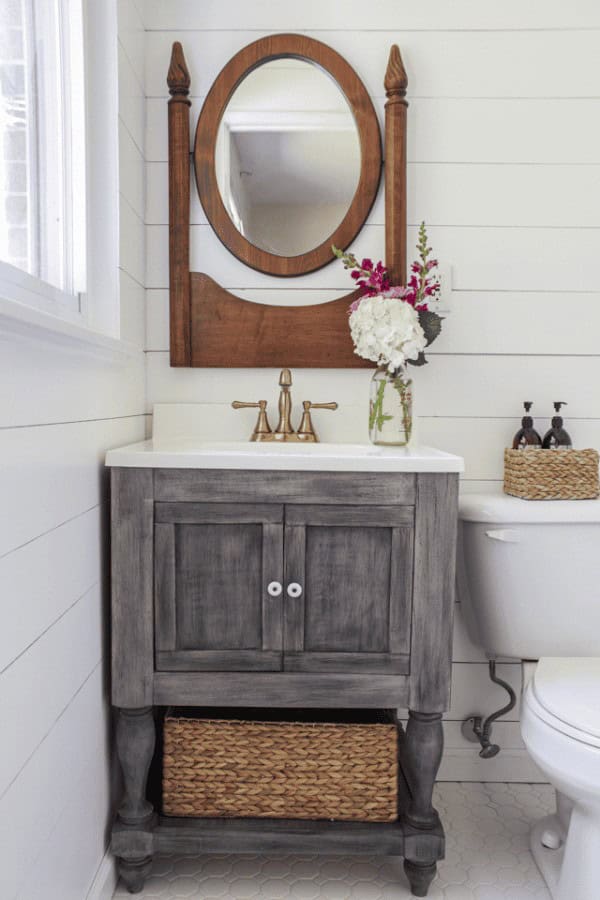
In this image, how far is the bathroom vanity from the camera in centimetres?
129

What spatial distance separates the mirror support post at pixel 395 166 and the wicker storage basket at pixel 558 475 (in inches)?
20.7

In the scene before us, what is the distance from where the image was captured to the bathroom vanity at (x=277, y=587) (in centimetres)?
129

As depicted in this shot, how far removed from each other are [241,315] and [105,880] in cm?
122

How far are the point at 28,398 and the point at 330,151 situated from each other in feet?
3.60

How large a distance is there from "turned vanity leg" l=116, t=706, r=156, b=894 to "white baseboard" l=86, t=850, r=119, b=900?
30 mm

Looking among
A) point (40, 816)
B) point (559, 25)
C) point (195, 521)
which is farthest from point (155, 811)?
point (559, 25)

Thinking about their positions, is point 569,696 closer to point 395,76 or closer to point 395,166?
point 395,166

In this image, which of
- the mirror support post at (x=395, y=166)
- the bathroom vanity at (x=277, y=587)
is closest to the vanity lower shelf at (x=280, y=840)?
the bathroom vanity at (x=277, y=587)

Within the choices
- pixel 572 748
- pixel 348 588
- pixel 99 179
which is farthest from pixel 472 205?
pixel 572 748

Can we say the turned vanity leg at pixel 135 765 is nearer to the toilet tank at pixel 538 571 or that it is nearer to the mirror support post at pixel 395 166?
the toilet tank at pixel 538 571

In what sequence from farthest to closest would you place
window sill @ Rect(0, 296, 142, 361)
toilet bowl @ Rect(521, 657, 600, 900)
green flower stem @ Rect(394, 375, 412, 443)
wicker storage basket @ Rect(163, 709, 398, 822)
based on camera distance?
green flower stem @ Rect(394, 375, 412, 443), wicker storage basket @ Rect(163, 709, 398, 822), toilet bowl @ Rect(521, 657, 600, 900), window sill @ Rect(0, 296, 142, 361)

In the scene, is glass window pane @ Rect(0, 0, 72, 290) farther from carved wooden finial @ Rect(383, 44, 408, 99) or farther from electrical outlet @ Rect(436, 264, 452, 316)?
electrical outlet @ Rect(436, 264, 452, 316)

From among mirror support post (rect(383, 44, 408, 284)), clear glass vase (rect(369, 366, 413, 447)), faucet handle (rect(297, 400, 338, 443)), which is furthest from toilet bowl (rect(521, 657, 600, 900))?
mirror support post (rect(383, 44, 408, 284))

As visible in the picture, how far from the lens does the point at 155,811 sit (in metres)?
1.40
